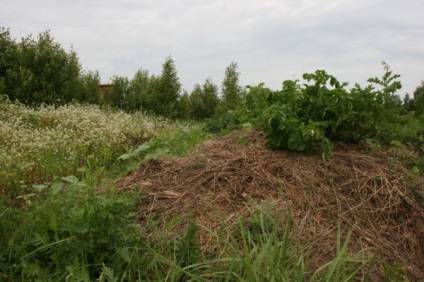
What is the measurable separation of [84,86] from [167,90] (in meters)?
3.69

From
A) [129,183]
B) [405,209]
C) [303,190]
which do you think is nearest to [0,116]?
[129,183]

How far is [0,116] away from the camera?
31.2ft

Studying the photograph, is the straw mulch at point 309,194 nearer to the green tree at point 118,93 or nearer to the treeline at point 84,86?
the treeline at point 84,86

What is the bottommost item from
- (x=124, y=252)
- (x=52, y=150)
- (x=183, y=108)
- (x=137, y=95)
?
(x=124, y=252)

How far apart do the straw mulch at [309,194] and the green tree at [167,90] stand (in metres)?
12.2

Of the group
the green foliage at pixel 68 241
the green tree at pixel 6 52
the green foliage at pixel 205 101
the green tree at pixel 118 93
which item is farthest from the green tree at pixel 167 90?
the green foliage at pixel 68 241

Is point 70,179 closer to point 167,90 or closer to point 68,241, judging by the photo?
point 68,241

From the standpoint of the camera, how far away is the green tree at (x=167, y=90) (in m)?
16.3

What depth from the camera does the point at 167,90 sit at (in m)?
16.4

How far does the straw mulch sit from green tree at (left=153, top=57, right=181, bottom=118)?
12.2 meters

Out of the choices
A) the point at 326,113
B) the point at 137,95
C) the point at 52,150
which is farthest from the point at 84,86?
the point at 326,113

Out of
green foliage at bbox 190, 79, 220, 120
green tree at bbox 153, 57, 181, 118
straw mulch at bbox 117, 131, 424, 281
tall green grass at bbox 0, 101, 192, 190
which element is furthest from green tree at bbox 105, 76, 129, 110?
straw mulch at bbox 117, 131, 424, 281

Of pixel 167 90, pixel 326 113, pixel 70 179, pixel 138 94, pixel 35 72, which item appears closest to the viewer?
pixel 70 179

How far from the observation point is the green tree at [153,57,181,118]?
16.3 meters
